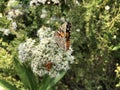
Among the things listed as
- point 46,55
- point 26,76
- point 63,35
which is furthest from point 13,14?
point 63,35

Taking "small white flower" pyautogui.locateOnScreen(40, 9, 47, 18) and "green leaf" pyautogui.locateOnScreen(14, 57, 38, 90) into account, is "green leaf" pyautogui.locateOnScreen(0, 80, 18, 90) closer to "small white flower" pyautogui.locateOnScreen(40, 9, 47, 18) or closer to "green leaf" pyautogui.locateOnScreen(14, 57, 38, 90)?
"green leaf" pyautogui.locateOnScreen(14, 57, 38, 90)

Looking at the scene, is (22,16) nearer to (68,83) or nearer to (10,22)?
(10,22)

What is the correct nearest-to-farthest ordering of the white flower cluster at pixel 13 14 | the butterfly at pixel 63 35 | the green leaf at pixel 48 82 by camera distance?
the butterfly at pixel 63 35, the green leaf at pixel 48 82, the white flower cluster at pixel 13 14

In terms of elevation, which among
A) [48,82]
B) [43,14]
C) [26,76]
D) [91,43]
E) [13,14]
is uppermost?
[13,14]

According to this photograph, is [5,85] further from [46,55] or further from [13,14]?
[13,14]

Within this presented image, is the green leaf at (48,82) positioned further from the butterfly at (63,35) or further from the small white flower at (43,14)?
the small white flower at (43,14)

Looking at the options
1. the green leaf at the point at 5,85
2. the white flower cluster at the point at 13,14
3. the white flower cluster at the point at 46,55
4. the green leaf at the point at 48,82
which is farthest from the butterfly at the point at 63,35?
the white flower cluster at the point at 13,14
